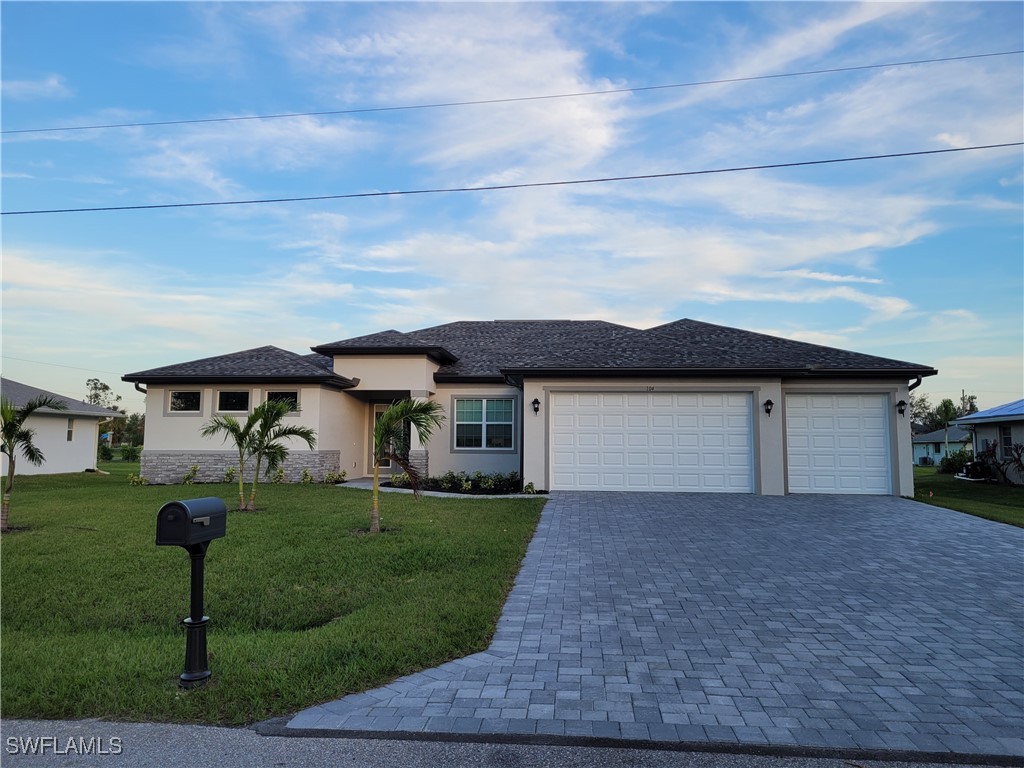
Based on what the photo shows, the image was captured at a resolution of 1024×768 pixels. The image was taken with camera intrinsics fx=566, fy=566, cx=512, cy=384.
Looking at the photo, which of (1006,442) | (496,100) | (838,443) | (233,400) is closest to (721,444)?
(838,443)

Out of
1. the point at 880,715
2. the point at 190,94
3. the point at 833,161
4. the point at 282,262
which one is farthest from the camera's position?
the point at 282,262

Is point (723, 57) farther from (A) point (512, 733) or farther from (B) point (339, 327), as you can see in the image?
(B) point (339, 327)

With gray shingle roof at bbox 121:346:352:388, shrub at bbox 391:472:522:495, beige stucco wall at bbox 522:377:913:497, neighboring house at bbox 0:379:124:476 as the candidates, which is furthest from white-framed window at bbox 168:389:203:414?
beige stucco wall at bbox 522:377:913:497

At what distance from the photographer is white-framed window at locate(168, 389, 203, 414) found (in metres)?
17.0

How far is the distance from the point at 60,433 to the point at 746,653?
1092 inches

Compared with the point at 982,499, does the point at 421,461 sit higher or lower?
higher

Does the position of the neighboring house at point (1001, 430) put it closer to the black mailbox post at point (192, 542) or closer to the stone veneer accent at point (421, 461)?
the stone veneer accent at point (421, 461)

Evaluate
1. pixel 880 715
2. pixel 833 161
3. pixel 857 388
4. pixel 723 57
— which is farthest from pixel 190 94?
pixel 857 388

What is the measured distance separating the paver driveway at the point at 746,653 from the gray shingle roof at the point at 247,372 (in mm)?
10318

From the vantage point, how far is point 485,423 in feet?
56.9

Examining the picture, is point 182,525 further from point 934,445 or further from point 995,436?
point 934,445

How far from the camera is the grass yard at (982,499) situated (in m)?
11.7

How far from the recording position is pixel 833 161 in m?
9.71

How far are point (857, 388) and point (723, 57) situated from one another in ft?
27.2
